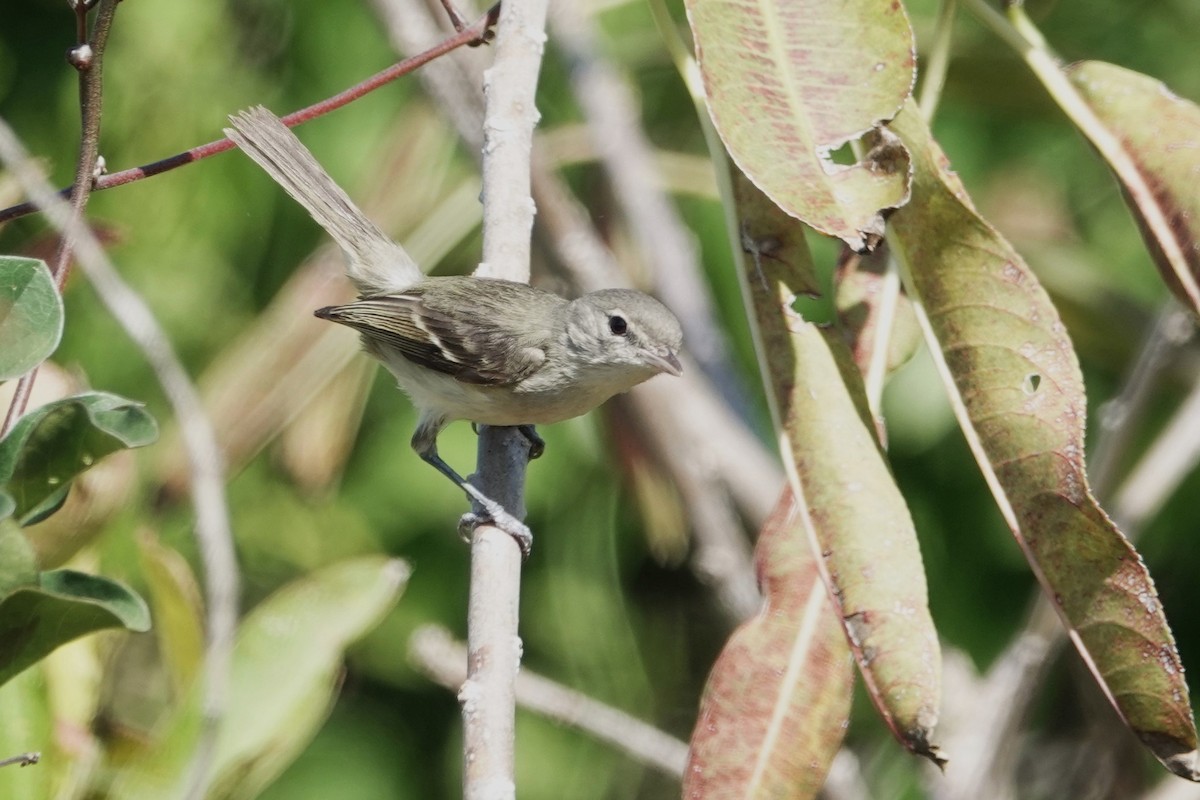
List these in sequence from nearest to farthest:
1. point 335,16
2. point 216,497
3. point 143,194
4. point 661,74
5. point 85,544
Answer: point 216,497, point 85,544, point 143,194, point 335,16, point 661,74

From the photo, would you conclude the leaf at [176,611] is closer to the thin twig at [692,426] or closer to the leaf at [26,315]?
the leaf at [26,315]

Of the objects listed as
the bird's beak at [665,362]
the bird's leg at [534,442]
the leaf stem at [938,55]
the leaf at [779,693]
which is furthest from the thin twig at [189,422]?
the bird's leg at [534,442]

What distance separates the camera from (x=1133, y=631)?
1705 millimetres

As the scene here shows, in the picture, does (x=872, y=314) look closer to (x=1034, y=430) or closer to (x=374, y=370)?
(x=1034, y=430)

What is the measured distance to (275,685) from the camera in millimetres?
2064

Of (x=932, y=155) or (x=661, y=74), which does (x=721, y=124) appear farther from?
(x=661, y=74)

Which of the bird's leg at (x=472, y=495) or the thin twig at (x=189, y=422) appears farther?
the bird's leg at (x=472, y=495)

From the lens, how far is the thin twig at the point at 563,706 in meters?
2.68

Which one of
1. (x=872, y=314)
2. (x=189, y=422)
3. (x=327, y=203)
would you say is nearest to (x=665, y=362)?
(x=872, y=314)

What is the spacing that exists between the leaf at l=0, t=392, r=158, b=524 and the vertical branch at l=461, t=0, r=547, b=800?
575 millimetres

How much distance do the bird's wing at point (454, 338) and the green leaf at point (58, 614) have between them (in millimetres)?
1493

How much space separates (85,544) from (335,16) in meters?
1.84

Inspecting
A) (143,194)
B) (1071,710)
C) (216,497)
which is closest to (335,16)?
(143,194)

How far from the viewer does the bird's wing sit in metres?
3.16
